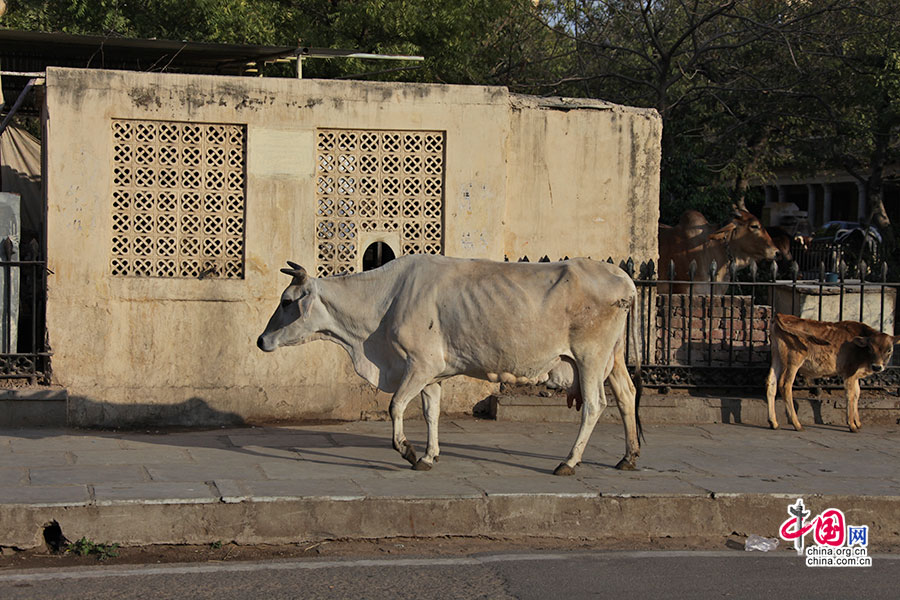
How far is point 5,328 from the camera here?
32.4 ft

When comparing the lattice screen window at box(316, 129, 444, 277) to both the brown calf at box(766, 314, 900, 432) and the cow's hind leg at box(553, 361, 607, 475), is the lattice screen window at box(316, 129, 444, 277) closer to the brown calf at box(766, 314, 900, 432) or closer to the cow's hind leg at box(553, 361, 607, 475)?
the cow's hind leg at box(553, 361, 607, 475)

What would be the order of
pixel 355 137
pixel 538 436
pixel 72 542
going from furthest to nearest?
pixel 355 137 < pixel 538 436 < pixel 72 542

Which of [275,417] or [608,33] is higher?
[608,33]

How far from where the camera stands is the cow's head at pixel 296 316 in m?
8.11

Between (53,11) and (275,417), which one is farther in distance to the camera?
(53,11)

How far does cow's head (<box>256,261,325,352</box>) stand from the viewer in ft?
26.6

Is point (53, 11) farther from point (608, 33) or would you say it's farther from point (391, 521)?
point (391, 521)

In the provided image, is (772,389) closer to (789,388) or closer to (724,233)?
(789,388)

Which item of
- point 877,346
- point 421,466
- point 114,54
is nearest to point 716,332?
point 877,346

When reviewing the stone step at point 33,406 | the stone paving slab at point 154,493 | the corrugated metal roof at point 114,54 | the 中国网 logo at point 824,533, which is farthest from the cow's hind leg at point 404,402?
the corrugated metal roof at point 114,54

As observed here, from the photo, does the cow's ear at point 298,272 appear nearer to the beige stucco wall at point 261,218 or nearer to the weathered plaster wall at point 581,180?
the beige stucco wall at point 261,218

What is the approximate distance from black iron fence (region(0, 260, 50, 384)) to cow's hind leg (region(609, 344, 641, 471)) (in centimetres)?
522

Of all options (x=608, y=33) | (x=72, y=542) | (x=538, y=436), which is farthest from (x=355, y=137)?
(x=608, y=33)

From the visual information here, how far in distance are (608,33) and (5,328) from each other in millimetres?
12554
